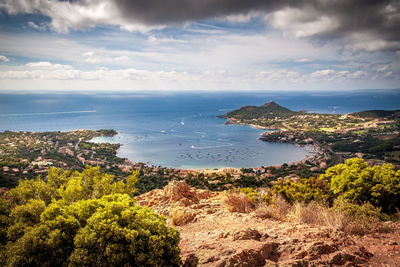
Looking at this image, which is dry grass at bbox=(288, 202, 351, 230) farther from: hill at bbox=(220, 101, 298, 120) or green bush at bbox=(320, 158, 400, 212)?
hill at bbox=(220, 101, 298, 120)

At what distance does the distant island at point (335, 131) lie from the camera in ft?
188

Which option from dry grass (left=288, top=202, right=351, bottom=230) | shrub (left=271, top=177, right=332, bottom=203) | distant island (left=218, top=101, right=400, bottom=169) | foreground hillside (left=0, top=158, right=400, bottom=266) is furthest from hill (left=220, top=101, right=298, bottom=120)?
foreground hillside (left=0, top=158, right=400, bottom=266)

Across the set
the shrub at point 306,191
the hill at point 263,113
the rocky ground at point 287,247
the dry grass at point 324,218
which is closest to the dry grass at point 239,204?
the rocky ground at point 287,247

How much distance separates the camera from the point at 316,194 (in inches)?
453

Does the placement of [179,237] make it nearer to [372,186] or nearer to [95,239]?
[95,239]

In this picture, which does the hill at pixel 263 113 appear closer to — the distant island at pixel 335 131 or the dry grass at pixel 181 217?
the distant island at pixel 335 131

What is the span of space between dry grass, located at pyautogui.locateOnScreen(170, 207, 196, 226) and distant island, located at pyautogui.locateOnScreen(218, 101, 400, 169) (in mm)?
50751

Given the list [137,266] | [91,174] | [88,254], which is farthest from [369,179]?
[91,174]

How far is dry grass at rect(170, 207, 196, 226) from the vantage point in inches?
357

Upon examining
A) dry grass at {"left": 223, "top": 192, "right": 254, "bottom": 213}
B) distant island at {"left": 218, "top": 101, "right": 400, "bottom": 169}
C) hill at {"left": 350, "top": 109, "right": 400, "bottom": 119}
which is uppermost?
hill at {"left": 350, "top": 109, "right": 400, "bottom": 119}

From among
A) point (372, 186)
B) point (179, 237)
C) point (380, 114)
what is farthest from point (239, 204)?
point (380, 114)

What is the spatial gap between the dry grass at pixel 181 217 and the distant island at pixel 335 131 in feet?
167

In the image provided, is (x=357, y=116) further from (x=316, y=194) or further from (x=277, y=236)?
(x=277, y=236)

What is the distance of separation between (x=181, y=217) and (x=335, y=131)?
86.8 meters
